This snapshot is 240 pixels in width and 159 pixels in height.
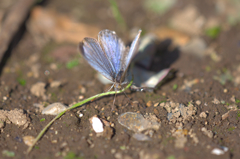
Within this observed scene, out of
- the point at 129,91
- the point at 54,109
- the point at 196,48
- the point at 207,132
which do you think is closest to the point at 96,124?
the point at 54,109

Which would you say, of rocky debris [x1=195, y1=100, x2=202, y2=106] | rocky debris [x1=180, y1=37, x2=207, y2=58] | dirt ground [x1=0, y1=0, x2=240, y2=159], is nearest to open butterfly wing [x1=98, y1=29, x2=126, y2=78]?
dirt ground [x1=0, y1=0, x2=240, y2=159]

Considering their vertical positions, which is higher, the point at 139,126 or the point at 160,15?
the point at 160,15

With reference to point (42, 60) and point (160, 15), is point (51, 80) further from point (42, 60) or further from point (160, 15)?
point (160, 15)

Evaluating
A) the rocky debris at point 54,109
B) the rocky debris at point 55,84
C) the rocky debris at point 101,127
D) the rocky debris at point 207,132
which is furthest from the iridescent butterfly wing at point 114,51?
the rocky debris at point 207,132

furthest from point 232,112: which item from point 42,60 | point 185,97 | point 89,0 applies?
point 89,0

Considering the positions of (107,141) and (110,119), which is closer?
(107,141)

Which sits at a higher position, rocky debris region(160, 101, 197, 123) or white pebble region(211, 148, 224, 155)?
rocky debris region(160, 101, 197, 123)

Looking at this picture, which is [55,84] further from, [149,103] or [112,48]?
[149,103]

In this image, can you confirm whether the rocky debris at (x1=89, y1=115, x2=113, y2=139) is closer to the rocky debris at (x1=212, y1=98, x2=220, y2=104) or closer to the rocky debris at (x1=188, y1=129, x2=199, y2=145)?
the rocky debris at (x1=188, y1=129, x2=199, y2=145)
